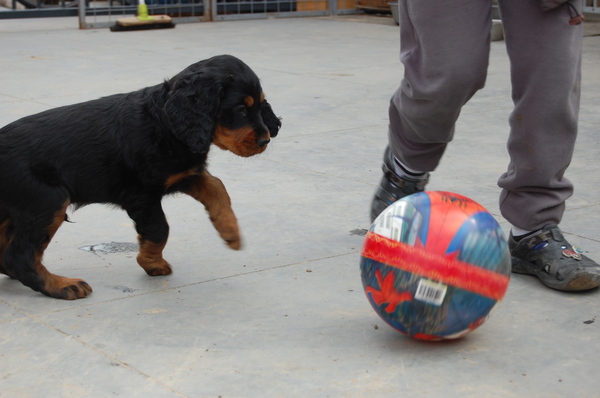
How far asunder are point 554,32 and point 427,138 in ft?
2.10

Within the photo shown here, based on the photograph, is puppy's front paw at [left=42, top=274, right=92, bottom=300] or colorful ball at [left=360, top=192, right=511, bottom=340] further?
puppy's front paw at [left=42, top=274, right=92, bottom=300]

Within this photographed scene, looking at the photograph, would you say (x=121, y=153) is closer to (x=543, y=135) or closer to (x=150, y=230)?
(x=150, y=230)

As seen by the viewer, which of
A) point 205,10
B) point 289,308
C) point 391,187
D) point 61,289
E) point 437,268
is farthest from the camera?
point 205,10

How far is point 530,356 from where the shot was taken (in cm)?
264

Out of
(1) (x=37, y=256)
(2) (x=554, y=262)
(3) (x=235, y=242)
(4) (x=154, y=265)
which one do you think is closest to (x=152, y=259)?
(4) (x=154, y=265)

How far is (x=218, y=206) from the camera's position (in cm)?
341

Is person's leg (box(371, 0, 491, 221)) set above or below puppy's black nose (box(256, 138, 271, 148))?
above

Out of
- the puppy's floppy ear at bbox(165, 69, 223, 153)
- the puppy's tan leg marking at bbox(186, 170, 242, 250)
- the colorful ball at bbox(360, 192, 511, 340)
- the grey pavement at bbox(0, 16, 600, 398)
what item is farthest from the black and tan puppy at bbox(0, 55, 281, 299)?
the colorful ball at bbox(360, 192, 511, 340)

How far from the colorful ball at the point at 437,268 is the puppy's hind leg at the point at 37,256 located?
120cm

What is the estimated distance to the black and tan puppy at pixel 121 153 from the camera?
3.17m

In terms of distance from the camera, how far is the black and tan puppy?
3.17m

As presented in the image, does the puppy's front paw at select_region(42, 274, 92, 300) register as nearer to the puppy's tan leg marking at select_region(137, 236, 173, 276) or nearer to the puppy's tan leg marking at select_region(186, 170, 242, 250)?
the puppy's tan leg marking at select_region(137, 236, 173, 276)

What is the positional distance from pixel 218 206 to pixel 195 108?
442 millimetres

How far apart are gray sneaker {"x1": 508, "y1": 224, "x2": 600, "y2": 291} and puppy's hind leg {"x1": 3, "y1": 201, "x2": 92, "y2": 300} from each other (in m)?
1.69
